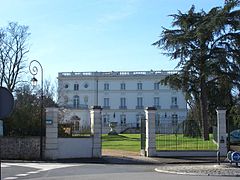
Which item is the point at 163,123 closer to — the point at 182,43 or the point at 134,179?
the point at 182,43

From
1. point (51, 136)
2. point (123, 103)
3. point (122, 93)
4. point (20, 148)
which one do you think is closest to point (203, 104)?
point (51, 136)

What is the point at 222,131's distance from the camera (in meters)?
32.1

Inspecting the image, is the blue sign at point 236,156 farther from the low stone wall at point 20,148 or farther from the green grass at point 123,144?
the green grass at point 123,144

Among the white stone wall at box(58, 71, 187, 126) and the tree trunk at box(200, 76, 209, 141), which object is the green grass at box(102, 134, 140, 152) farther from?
the white stone wall at box(58, 71, 187, 126)

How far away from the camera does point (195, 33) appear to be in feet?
160

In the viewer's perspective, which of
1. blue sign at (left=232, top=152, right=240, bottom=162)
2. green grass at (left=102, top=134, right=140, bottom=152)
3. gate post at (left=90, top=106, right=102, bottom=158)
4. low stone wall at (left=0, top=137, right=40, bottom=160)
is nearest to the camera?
blue sign at (left=232, top=152, right=240, bottom=162)

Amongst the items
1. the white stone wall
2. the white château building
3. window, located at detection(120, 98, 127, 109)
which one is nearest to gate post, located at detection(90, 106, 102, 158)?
the white château building

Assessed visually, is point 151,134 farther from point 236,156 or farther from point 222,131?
point 236,156

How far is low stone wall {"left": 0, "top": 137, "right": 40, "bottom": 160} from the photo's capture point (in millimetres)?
30984

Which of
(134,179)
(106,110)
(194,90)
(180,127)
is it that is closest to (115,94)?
(106,110)

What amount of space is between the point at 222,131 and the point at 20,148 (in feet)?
43.7

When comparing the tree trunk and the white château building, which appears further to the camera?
the white château building

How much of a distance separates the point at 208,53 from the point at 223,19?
13.9 feet

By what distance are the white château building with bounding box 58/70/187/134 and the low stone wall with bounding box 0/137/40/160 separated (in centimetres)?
9115
